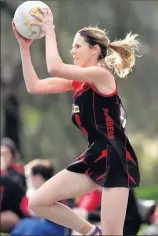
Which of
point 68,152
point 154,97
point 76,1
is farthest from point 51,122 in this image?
point 76,1

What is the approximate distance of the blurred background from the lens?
738 inches

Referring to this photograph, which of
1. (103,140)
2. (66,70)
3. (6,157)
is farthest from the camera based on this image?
(6,157)

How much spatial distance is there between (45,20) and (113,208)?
1552mm

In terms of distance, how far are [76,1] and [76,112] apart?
38.6 feet

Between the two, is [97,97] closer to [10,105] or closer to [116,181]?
[116,181]

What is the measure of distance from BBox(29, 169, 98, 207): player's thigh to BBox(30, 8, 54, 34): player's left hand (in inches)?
45.4

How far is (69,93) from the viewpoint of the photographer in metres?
21.3

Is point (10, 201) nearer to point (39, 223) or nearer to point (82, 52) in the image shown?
point (39, 223)

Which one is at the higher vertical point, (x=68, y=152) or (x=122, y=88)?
(x=122, y=88)

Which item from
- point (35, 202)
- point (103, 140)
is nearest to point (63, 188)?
point (35, 202)

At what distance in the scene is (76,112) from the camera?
713cm

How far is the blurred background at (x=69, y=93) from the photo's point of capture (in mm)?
18750

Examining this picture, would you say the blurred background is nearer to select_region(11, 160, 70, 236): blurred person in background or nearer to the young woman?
select_region(11, 160, 70, 236): blurred person in background

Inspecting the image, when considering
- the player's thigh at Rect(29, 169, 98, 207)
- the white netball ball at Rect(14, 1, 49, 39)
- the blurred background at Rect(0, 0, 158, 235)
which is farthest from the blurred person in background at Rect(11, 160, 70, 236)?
the blurred background at Rect(0, 0, 158, 235)
